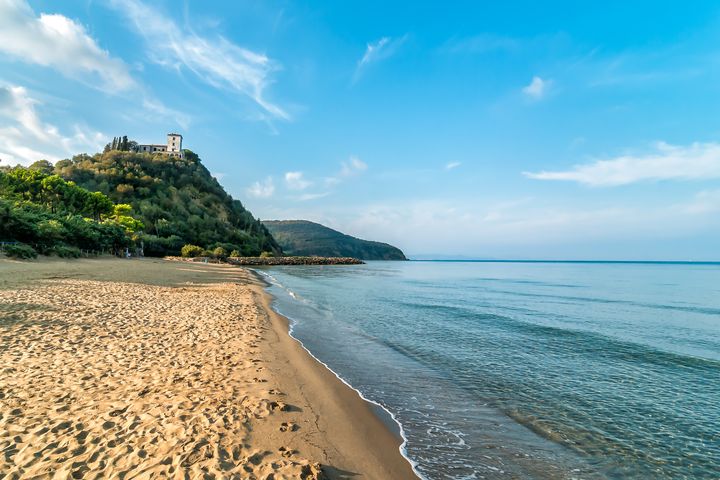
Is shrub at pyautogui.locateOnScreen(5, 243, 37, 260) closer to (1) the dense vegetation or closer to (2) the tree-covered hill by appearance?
(1) the dense vegetation

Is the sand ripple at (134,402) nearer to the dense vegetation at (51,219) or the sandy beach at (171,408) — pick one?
the sandy beach at (171,408)

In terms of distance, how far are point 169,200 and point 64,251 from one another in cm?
9261

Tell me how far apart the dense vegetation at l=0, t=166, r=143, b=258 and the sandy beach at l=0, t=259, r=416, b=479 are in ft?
124

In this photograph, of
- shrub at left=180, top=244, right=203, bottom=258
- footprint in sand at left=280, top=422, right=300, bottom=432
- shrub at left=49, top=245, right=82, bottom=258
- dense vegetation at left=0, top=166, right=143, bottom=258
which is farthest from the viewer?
shrub at left=180, top=244, right=203, bottom=258

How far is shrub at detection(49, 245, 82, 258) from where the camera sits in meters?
43.3

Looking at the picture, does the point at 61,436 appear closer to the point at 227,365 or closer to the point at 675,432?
the point at 227,365

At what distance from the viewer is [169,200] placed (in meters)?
129

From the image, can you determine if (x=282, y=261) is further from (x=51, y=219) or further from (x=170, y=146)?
(x=170, y=146)

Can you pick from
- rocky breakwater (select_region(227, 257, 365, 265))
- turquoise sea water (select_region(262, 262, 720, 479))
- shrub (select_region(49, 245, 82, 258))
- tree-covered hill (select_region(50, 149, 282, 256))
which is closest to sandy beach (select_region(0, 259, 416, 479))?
turquoise sea water (select_region(262, 262, 720, 479))

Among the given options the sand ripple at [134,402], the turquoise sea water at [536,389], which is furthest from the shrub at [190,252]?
the sand ripple at [134,402]

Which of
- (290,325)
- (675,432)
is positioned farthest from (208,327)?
(675,432)

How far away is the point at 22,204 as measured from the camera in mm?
49438

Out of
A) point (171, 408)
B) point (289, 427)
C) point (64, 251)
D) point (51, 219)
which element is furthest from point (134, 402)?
point (51, 219)

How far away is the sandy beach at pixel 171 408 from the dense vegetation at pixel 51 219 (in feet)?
124
